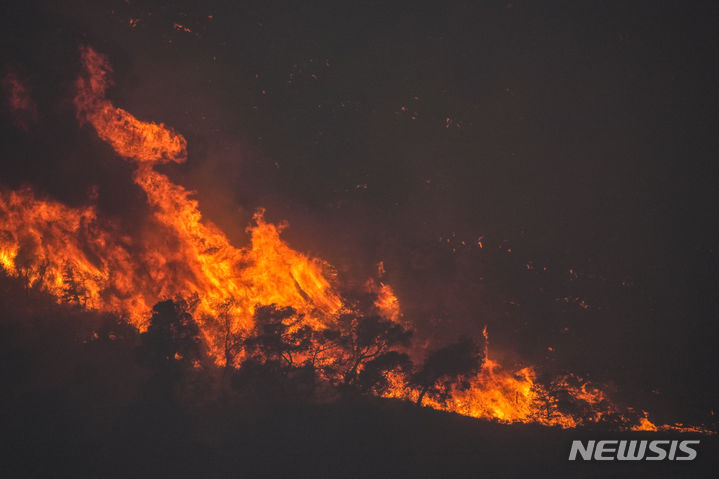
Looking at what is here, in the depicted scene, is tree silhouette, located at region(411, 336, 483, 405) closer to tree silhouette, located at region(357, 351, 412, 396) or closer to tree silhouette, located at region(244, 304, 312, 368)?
tree silhouette, located at region(357, 351, 412, 396)

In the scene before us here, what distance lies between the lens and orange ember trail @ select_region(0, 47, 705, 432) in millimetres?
23359

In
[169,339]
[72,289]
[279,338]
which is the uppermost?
[279,338]

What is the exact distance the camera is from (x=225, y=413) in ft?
57.8

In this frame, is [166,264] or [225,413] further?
[166,264]

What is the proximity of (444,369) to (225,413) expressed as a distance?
1312 centimetres

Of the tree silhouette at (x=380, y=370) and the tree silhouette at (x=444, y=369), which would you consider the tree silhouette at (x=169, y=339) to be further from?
the tree silhouette at (x=444, y=369)

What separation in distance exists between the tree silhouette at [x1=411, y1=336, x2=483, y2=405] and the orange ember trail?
0.75 m

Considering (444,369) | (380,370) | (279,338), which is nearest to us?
(380,370)

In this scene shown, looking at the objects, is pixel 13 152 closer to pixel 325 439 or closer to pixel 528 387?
pixel 325 439

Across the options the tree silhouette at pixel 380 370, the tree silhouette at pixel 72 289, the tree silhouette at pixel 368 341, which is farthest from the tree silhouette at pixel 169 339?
the tree silhouette at pixel 380 370

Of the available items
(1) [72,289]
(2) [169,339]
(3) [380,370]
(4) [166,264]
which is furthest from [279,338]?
(1) [72,289]

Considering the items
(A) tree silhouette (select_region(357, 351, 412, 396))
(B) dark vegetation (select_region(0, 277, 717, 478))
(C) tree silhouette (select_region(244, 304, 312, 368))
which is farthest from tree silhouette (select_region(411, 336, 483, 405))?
(C) tree silhouette (select_region(244, 304, 312, 368))

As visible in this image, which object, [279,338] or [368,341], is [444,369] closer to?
[368,341]

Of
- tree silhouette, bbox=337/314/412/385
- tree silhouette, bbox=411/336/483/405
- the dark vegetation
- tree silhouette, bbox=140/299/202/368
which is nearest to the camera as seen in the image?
the dark vegetation
